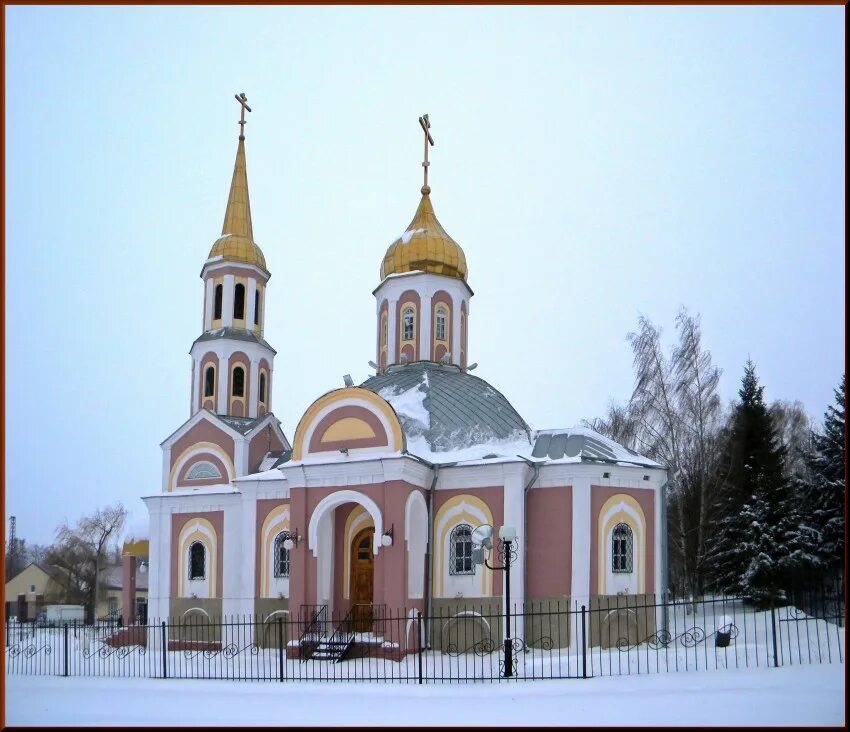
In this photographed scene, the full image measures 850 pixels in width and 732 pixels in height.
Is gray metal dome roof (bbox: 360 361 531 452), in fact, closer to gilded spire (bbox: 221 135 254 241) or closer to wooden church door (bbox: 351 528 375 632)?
wooden church door (bbox: 351 528 375 632)

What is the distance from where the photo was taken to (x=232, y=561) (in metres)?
24.6

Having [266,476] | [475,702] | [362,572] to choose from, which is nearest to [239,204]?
[266,476]

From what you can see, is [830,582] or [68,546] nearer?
[830,582]

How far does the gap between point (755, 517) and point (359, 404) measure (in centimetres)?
1157

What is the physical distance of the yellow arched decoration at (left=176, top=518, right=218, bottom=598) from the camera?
24891mm

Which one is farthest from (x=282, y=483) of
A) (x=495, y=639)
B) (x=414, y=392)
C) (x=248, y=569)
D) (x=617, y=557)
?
(x=617, y=557)

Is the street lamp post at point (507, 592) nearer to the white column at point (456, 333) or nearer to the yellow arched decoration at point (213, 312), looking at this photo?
the white column at point (456, 333)

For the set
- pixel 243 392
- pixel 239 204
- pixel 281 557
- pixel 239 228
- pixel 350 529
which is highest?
pixel 239 204

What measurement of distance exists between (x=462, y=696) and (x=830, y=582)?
44.4ft

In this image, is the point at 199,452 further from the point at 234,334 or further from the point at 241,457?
the point at 234,334

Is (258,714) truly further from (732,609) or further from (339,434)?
(732,609)

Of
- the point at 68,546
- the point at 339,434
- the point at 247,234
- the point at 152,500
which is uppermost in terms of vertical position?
the point at 247,234

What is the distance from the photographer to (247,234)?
29000mm

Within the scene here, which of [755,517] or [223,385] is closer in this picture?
[755,517]
